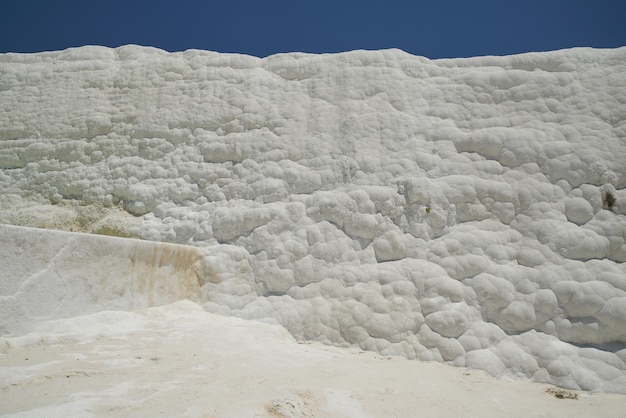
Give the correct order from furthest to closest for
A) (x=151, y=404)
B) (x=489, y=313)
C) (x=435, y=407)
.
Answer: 1. (x=489, y=313)
2. (x=435, y=407)
3. (x=151, y=404)

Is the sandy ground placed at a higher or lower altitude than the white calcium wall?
lower

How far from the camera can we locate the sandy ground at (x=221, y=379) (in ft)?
7.68

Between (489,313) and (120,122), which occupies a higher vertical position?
(120,122)

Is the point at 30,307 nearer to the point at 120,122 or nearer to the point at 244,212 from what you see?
the point at 244,212

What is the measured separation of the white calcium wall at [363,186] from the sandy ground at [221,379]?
392 millimetres

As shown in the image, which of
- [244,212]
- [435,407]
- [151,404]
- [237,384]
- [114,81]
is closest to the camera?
[151,404]

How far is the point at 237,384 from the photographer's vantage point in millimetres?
2691

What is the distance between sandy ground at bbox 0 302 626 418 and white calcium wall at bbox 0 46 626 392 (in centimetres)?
39

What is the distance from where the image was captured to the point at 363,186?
17.3 ft

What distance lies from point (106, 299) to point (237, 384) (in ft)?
6.52

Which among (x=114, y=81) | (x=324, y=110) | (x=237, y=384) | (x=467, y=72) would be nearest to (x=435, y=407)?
(x=237, y=384)

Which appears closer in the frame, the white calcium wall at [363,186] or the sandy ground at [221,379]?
the sandy ground at [221,379]

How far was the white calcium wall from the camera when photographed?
438 centimetres

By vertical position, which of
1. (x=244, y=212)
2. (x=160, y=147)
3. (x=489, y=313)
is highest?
(x=160, y=147)
